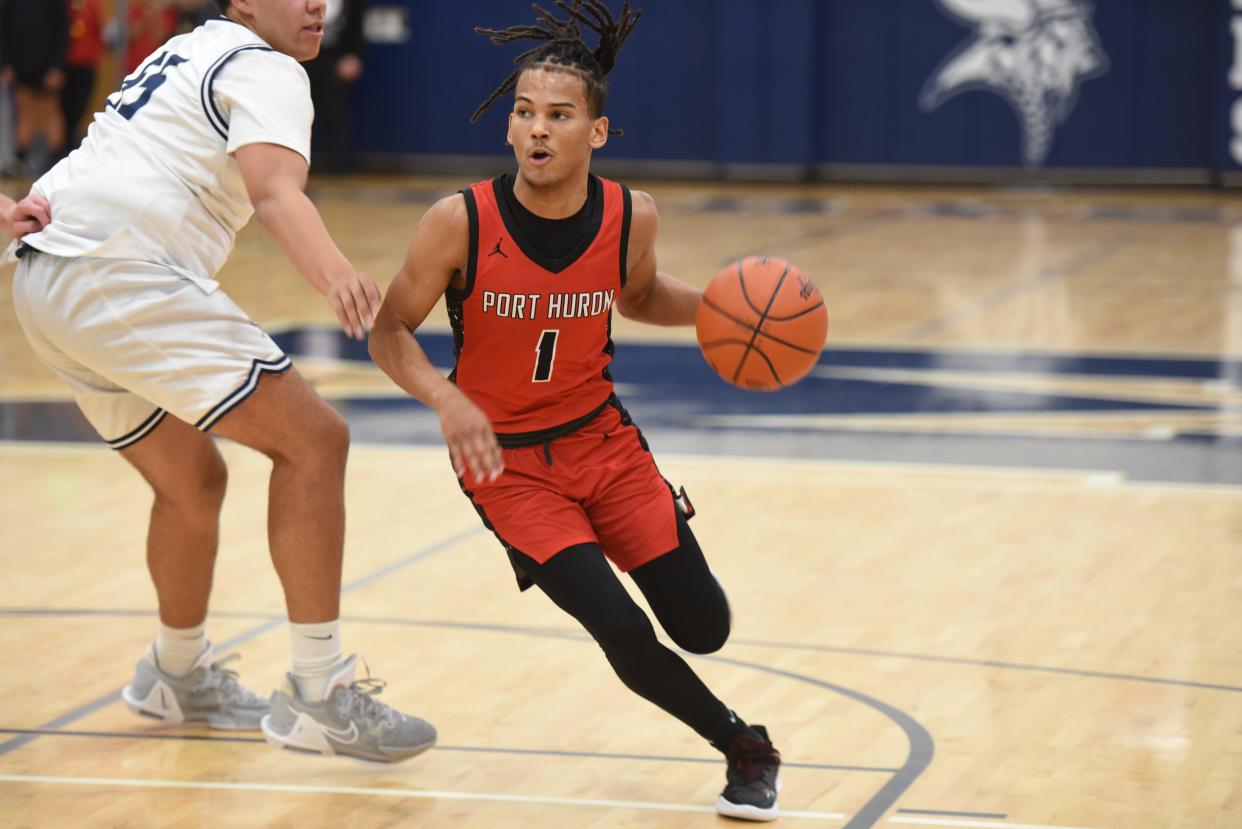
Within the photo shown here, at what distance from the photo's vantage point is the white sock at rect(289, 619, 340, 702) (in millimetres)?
4555

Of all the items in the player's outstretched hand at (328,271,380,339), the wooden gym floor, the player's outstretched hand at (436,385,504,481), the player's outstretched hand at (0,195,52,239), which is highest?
the player's outstretched hand at (0,195,52,239)

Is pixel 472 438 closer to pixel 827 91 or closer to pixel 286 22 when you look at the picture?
pixel 286 22

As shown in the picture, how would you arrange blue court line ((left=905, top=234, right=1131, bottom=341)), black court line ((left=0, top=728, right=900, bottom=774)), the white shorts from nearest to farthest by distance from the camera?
the white shorts
black court line ((left=0, top=728, right=900, bottom=774))
blue court line ((left=905, top=234, right=1131, bottom=341))

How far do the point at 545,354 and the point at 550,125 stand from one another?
503 millimetres

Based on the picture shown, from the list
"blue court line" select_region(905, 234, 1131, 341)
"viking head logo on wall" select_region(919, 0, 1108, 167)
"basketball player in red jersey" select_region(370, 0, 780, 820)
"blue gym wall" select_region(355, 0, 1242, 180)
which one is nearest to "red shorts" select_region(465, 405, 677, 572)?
"basketball player in red jersey" select_region(370, 0, 780, 820)

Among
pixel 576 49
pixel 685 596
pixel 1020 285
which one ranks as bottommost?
pixel 1020 285

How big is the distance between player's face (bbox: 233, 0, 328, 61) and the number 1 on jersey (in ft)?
2.73

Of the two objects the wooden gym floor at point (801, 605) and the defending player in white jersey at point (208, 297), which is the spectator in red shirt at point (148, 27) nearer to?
the wooden gym floor at point (801, 605)

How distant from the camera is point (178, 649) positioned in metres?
4.87

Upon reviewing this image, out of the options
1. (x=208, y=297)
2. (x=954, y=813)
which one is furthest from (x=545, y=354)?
(x=954, y=813)

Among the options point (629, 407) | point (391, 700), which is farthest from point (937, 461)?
point (391, 700)

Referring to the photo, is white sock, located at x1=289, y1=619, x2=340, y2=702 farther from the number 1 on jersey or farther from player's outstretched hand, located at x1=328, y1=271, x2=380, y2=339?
player's outstretched hand, located at x1=328, y1=271, x2=380, y2=339

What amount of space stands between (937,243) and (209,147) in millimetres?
11366

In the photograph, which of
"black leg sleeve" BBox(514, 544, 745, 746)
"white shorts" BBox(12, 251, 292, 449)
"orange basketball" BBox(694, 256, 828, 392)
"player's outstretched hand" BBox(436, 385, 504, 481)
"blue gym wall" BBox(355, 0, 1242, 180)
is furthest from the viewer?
"blue gym wall" BBox(355, 0, 1242, 180)
